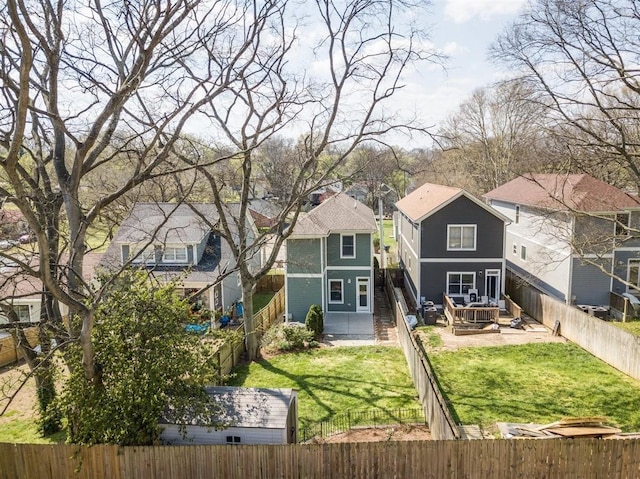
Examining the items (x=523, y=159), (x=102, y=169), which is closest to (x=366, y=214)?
(x=523, y=159)

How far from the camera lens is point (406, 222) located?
3031 centimetres

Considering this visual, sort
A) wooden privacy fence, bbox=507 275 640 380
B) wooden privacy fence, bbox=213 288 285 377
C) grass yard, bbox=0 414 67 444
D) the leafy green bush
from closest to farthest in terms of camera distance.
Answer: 1. grass yard, bbox=0 414 67 444
2. wooden privacy fence, bbox=507 275 640 380
3. wooden privacy fence, bbox=213 288 285 377
4. the leafy green bush

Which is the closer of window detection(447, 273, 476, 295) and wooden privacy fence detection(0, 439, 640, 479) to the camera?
wooden privacy fence detection(0, 439, 640, 479)

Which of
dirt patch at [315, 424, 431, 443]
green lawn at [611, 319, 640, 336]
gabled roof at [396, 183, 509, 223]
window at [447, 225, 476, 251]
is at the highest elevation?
gabled roof at [396, 183, 509, 223]

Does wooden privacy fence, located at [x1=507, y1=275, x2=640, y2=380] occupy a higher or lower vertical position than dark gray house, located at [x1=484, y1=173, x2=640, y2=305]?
lower

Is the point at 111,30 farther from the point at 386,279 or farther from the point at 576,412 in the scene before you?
the point at 386,279

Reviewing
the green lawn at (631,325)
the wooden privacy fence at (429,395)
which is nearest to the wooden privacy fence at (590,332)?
the green lawn at (631,325)

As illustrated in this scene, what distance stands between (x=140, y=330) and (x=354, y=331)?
13.9m

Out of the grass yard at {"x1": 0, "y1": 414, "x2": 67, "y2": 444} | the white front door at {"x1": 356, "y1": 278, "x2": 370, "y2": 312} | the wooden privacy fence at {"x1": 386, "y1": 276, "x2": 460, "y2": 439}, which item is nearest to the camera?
the wooden privacy fence at {"x1": 386, "y1": 276, "x2": 460, "y2": 439}

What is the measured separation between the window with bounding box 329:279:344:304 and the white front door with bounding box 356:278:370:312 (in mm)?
884

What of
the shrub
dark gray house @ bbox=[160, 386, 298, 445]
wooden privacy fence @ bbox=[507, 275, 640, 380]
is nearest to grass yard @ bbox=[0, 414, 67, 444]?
dark gray house @ bbox=[160, 386, 298, 445]

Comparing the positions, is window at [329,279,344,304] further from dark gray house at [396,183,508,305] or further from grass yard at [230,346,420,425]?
grass yard at [230,346,420,425]

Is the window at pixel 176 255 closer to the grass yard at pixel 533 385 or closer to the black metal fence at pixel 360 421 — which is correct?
the grass yard at pixel 533 385

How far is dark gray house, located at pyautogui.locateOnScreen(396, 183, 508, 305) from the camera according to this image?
78.9ft
